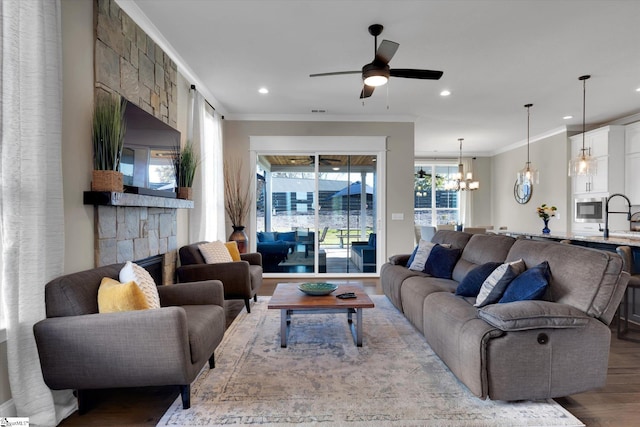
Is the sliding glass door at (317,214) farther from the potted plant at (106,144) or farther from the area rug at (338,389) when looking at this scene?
the potted plant at (106,144)

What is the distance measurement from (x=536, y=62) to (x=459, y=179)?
410cm

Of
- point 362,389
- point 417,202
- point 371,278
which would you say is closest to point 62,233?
point 362,389

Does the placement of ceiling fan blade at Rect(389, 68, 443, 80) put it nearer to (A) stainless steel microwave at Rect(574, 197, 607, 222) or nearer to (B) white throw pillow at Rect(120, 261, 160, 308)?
(B) white throw pillow at Rect(120, 261, 160, 308)

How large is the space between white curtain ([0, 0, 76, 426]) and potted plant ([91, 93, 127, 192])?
1.40 feet

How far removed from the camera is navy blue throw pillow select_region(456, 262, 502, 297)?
2707 millimetres

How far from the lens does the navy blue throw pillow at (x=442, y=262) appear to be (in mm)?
3619

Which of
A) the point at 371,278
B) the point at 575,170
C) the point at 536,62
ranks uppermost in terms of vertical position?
the point at 536,62

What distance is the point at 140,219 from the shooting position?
293 cm

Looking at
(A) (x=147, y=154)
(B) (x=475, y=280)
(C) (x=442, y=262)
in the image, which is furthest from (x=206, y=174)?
(B) (x=475, y=280)

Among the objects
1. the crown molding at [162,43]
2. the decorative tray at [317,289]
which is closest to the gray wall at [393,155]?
the crown molding at [162,43]

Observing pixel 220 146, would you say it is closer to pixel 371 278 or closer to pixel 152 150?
pixel 152 150

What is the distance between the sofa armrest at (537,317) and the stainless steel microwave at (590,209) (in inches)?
208

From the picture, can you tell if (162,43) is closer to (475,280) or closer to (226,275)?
(226,275)

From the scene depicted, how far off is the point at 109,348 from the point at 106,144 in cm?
145
